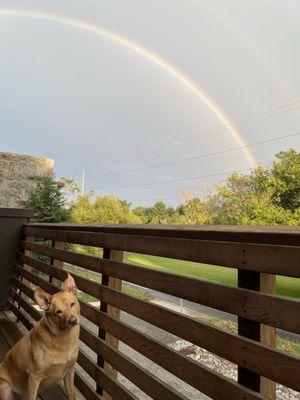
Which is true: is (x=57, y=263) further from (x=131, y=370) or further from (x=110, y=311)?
(x=131, y=370)

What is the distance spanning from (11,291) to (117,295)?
3.37 metres

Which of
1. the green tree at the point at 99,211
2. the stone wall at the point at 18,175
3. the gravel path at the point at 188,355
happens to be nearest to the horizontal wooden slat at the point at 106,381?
the gravel path at the point at 188,355

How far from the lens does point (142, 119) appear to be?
59.7 metres

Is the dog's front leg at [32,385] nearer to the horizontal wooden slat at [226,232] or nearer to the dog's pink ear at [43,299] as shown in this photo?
the dog's pink ear at [43,299]

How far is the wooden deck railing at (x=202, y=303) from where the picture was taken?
120 centimetres

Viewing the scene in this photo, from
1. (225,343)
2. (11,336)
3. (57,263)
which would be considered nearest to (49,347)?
(225,343)

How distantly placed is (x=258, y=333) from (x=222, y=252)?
0.31m

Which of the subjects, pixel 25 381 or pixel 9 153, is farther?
pixel 9 153

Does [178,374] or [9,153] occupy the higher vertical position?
[9,153]

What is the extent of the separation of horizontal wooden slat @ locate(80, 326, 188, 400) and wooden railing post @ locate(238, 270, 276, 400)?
0.43 meters

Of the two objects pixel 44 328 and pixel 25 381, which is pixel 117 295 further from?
pixel 25 381

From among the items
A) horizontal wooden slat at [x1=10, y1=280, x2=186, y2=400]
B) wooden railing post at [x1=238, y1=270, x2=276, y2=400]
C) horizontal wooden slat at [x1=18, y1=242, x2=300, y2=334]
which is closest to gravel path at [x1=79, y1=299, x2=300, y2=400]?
horizontal wooden slat at [x1=10, y1=280, x2=186, y2=400]

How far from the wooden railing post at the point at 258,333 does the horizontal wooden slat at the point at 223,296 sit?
0.13 feet

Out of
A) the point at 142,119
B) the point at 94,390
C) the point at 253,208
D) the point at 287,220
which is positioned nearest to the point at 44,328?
the point at 94,390
